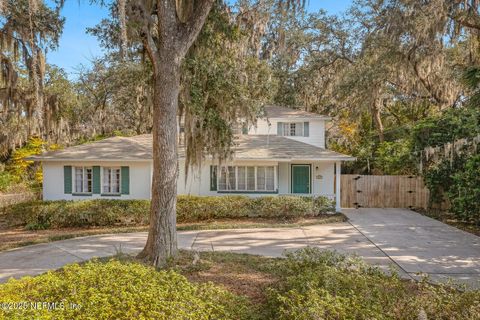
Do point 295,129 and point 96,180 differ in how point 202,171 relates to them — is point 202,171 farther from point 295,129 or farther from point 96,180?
point 295,129

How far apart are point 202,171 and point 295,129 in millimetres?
6519

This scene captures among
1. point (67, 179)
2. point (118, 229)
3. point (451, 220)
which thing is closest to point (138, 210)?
point (118, 229)

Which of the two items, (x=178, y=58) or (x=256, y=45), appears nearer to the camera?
(x=178, y=58)

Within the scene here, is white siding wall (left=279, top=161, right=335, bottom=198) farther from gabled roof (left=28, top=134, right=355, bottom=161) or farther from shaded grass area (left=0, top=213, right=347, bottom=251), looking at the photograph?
shaded grass area (left=0, top=213, right=347, bottom=251)

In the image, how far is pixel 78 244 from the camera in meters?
9.59

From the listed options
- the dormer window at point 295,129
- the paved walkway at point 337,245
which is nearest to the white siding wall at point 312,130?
the dormer window at point 295,129

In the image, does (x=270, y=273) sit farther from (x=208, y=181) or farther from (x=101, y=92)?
(x=101, y=92)

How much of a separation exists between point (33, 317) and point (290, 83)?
2154 centimetres

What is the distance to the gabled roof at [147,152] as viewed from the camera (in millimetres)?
14133

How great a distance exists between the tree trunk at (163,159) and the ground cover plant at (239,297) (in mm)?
1662

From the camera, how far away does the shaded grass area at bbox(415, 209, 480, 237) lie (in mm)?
11609

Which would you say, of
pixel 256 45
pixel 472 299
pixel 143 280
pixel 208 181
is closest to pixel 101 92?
pixel 208 181

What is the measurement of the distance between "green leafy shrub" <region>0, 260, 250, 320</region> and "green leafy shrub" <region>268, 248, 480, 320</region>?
757 millimetres

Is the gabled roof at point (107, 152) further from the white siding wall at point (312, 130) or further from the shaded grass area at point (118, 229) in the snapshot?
the white siding wall at point (312, 130)
